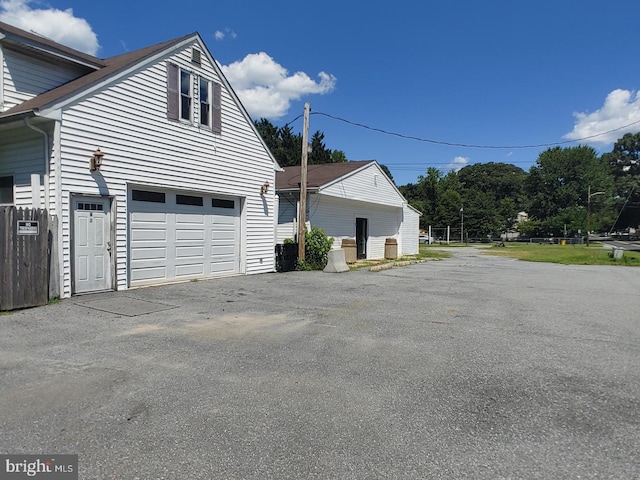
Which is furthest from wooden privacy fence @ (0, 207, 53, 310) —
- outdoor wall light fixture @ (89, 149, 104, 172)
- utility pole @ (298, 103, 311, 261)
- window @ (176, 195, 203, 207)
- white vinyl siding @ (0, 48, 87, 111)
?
utility pole @ (298, 103, 311, 261)

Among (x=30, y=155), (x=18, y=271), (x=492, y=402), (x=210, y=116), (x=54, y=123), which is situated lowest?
(x=492, y=402)

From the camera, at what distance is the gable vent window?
35.5 ft

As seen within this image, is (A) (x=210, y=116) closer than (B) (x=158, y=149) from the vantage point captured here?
No

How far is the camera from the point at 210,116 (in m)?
11.4

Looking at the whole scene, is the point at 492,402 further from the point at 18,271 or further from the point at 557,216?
the point at 557,216

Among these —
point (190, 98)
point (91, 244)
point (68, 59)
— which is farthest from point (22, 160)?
point (190, 98)

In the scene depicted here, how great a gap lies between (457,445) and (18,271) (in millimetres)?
7530

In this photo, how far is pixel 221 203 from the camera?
12117 mm

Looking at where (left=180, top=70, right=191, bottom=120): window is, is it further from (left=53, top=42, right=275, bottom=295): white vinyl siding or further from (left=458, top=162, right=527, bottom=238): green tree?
(left=458, top=162, right=527, bottom=238): green tree

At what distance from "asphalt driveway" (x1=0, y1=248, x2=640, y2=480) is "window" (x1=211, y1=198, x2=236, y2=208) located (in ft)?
15.7

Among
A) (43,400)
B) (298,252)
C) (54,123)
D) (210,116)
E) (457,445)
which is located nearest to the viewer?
(457,445)

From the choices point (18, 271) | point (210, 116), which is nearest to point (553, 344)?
point (18, 271)

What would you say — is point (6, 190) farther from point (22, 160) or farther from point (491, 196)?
point (491, 196)

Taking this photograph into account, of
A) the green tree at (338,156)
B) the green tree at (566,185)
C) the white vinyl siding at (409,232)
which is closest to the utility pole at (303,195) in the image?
the white vinyl siding at (409,232)
